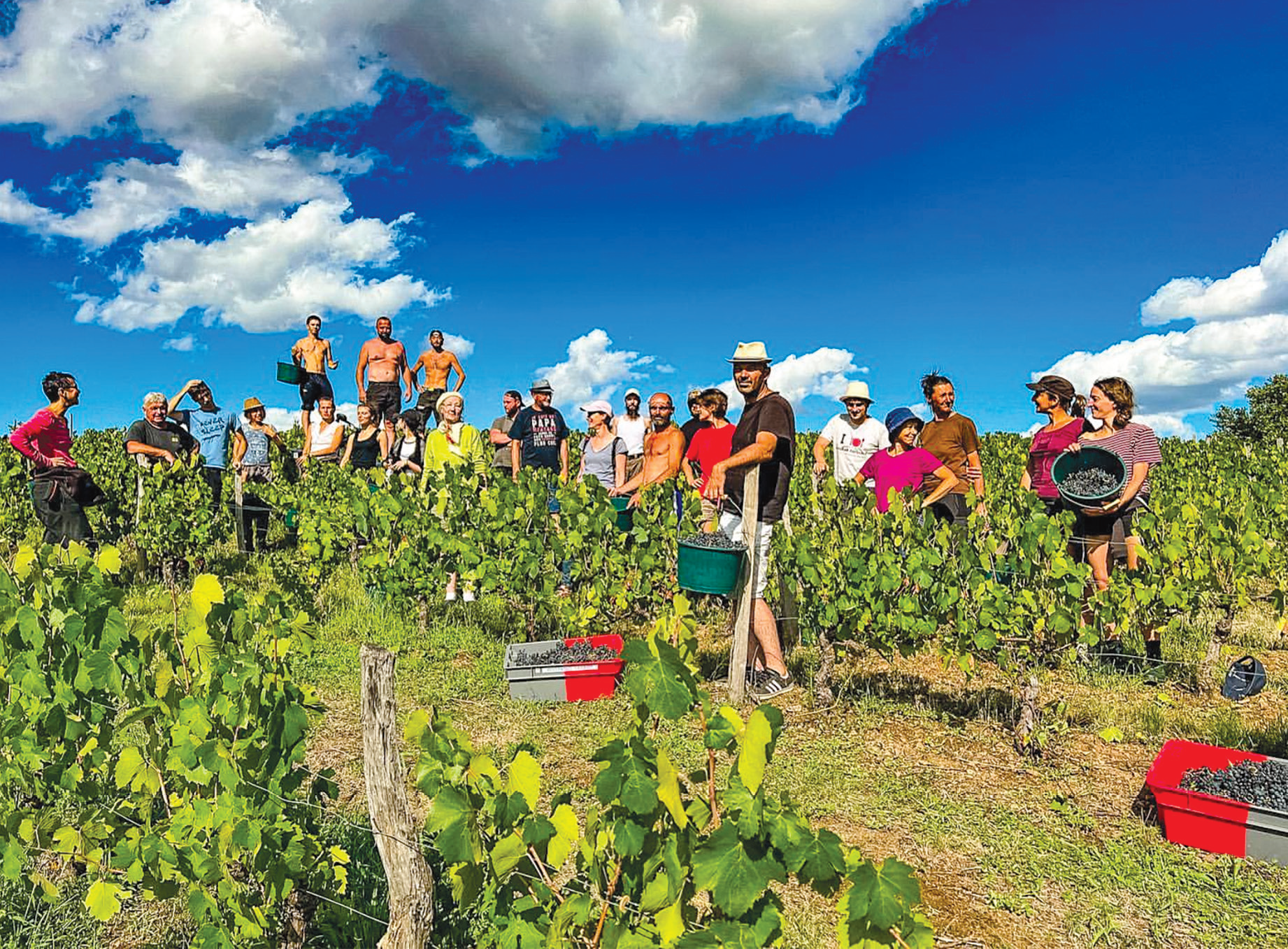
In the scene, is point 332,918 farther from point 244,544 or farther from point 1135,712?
point 244,544

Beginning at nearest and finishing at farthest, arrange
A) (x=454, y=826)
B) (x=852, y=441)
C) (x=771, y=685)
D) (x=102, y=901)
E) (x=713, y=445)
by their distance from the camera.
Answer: (x=454, y=826) → (x=102, y=901) → (x=771, y=685) → (x=713, y=445) → (x=852, y=441)

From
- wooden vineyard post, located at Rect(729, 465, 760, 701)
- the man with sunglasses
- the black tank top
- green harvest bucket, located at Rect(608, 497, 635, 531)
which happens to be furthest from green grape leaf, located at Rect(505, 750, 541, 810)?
the black tank top

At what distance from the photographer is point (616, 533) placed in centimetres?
597

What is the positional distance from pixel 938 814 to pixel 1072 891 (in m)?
0.65

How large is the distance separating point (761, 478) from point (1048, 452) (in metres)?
2.18

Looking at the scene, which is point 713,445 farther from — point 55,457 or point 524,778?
point 55,457

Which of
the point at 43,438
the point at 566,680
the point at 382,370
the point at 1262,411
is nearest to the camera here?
the point at 566,680

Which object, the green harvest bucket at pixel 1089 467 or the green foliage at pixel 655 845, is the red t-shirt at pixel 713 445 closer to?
the green harvest bucket at pixel 1089 467

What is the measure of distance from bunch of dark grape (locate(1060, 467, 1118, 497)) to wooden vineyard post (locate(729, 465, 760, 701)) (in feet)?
7.15

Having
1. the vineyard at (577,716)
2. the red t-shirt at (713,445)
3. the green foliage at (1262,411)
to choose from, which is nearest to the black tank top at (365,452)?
the vineyard at (577,716)

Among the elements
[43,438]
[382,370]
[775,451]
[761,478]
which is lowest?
[761,478]

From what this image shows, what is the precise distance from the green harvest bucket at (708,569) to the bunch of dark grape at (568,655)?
932mm

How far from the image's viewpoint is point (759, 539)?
4.82 metres

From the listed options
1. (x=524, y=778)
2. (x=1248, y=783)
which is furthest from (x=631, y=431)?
(x=524, y=778)
